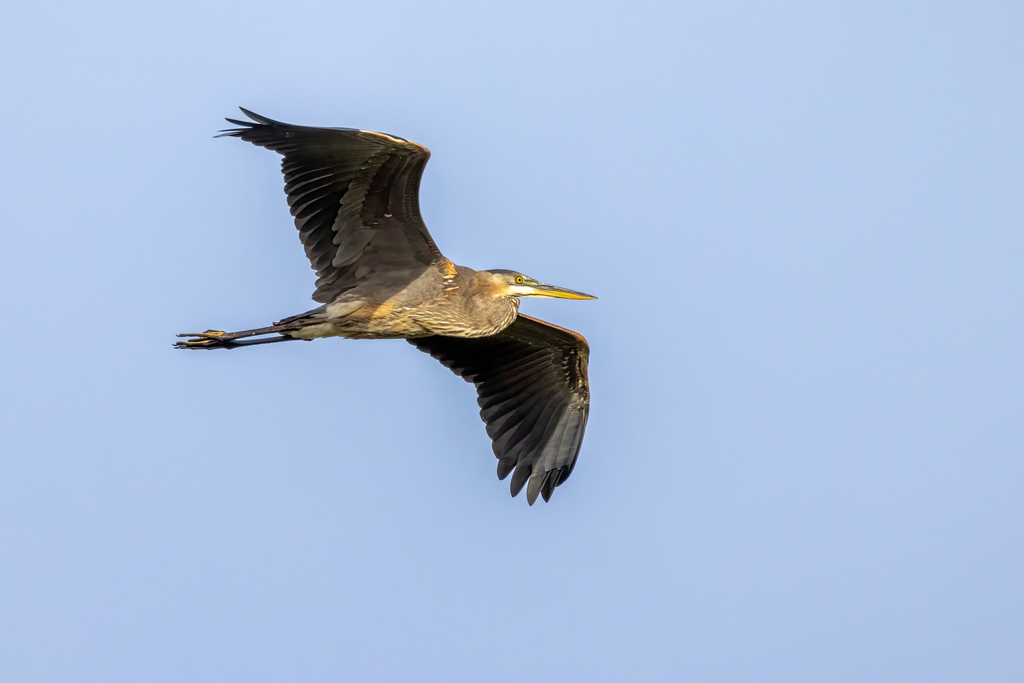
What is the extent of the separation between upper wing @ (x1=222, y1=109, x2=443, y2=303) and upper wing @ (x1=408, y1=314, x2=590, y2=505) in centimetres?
188

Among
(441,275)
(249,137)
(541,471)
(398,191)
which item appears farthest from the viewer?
(541,471)

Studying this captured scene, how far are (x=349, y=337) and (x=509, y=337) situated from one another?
2226mm

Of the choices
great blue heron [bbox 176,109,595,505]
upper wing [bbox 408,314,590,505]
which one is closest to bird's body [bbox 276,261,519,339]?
great blue heron [bbox 176,109,595,505]

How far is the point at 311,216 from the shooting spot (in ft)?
33.2

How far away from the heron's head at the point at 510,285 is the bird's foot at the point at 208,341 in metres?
2.50

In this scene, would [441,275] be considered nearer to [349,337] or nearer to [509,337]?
[349,337]

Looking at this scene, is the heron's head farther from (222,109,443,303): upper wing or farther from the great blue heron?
(222,109,443,303): upper wing

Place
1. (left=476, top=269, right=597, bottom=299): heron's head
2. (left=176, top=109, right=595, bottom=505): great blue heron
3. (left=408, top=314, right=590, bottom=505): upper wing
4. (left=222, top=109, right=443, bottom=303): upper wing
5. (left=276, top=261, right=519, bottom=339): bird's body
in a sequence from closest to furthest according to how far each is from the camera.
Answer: (left=222, top=109, right=443, bottom=303): upper wing
(left=176, top=109, right=595, bottom=505): great blue heron
(left=276, top=261, right=519, bottom=339): bird's body
(left=476, top=269, right=597, bottom=299): heron's head
(left=408, top=314, right=590, bottom=505): upper wing

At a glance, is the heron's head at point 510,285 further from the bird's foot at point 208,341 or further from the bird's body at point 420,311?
the bird's foot at point 208,341

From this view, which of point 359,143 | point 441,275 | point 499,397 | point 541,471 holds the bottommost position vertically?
point 541,471

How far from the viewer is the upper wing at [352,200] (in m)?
9.38

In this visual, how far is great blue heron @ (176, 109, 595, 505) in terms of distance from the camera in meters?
9.68

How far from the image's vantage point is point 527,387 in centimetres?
1245

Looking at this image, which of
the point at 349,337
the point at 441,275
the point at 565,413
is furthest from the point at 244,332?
the point at 565,413
